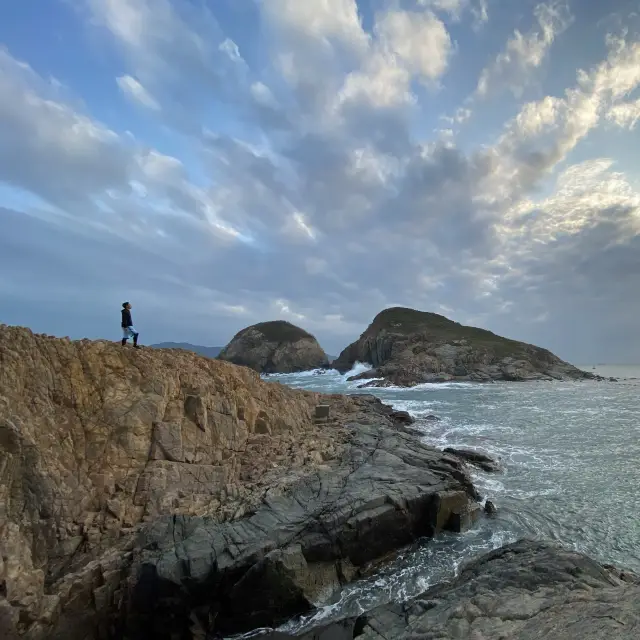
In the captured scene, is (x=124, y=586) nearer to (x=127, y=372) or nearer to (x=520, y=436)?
(x=127, y=372)

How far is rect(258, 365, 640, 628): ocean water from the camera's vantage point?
43.6ft

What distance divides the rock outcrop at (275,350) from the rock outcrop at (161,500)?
118930 mm

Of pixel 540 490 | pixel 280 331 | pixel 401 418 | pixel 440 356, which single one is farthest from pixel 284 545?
pixel 280 331

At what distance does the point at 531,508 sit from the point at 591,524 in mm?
2345

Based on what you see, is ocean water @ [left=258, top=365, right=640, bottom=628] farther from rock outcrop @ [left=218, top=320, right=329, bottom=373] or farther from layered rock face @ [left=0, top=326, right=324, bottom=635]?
rock outcrop @ [left=218, top=320, right=329, bottom=373]

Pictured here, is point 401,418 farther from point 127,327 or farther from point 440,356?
point 440,356

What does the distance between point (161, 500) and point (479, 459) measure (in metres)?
19.8

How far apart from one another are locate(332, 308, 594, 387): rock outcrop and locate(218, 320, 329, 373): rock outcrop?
41.9 feet

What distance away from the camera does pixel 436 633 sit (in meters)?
8.54

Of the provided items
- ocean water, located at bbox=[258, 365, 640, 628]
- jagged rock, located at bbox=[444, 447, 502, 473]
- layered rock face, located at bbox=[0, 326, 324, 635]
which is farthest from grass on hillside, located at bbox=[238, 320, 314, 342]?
layered rock face, located at bbox=[0, 326, 324, 635]

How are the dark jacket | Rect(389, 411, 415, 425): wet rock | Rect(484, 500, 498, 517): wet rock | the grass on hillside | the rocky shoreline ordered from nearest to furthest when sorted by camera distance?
the rocky shoreline → Rect(484, 500, 498, 517): wet rock → the dark jacket → Rect(389, 411, 415, 425): wet rock → the grass on hillside

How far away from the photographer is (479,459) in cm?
2464

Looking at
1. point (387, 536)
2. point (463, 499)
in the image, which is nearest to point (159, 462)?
point (387, 536)

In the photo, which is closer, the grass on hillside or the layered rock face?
the layered rock face
